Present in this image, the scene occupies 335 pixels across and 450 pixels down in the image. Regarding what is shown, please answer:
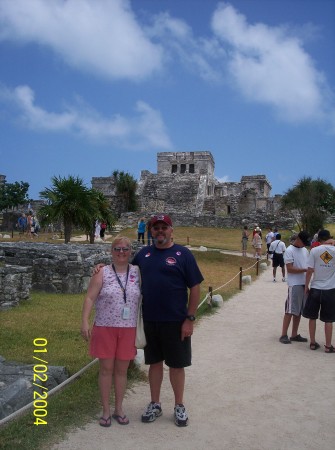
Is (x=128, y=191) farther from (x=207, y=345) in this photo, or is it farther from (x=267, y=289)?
(x=207, y=345)

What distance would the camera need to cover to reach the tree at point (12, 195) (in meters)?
48.5

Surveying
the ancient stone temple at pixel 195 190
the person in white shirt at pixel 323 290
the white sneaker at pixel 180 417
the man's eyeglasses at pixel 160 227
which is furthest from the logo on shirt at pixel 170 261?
the ancient stone temple at pixel 195 190

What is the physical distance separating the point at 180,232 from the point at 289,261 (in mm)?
25767

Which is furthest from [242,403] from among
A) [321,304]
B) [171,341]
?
[321,304]

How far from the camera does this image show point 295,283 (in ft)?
23.1

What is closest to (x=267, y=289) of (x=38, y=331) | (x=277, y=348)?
(x=277, y=348)

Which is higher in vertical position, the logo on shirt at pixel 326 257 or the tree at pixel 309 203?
the tree at pixel 309 203

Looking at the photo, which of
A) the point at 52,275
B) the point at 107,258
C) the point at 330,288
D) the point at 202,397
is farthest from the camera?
the point at 107,258

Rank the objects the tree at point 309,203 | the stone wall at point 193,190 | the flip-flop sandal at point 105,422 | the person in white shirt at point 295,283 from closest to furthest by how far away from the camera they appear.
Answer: the flip-flop sandal at point 105,422
the person in white shirt at point 295,283
the tree at point 309,203
the stone wall at point 193,190

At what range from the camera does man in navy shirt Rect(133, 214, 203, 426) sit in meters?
3.98

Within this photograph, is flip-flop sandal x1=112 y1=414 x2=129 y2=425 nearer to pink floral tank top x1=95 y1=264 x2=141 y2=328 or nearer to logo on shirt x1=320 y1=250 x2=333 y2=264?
pink floral tank top x1=95 y1=264 x2=141 y2=328

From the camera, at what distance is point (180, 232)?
1293 inches

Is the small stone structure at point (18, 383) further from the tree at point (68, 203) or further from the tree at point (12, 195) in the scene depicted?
the tree at point (12, 195)

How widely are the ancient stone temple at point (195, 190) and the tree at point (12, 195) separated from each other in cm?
867
